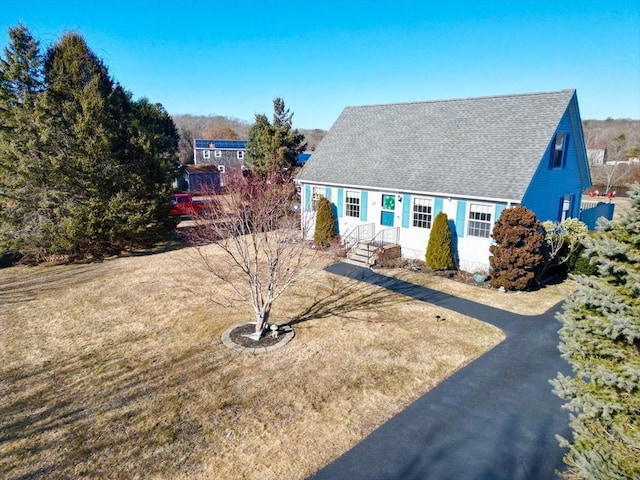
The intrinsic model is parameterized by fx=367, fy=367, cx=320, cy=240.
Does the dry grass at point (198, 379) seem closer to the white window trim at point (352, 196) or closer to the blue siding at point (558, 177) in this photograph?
the white window trim at point (352, 196)

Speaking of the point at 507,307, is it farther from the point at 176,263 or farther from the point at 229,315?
the point at 176,263

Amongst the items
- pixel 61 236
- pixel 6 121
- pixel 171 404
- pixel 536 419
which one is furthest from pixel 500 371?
pixel 6 121

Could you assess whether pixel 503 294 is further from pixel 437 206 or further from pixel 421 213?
pixel 421 213

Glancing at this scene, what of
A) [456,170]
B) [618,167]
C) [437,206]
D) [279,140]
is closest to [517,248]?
[437,206]

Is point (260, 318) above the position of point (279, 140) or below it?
below

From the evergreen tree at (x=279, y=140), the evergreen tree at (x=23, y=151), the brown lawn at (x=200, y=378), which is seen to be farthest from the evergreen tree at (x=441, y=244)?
the evergreen tree at (x=23, y=151)

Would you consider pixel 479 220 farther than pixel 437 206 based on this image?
No

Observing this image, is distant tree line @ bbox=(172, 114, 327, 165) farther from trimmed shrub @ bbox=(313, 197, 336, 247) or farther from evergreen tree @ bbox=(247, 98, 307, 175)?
trimmed shrub @ bbox=(313, 197, 336, 247)
